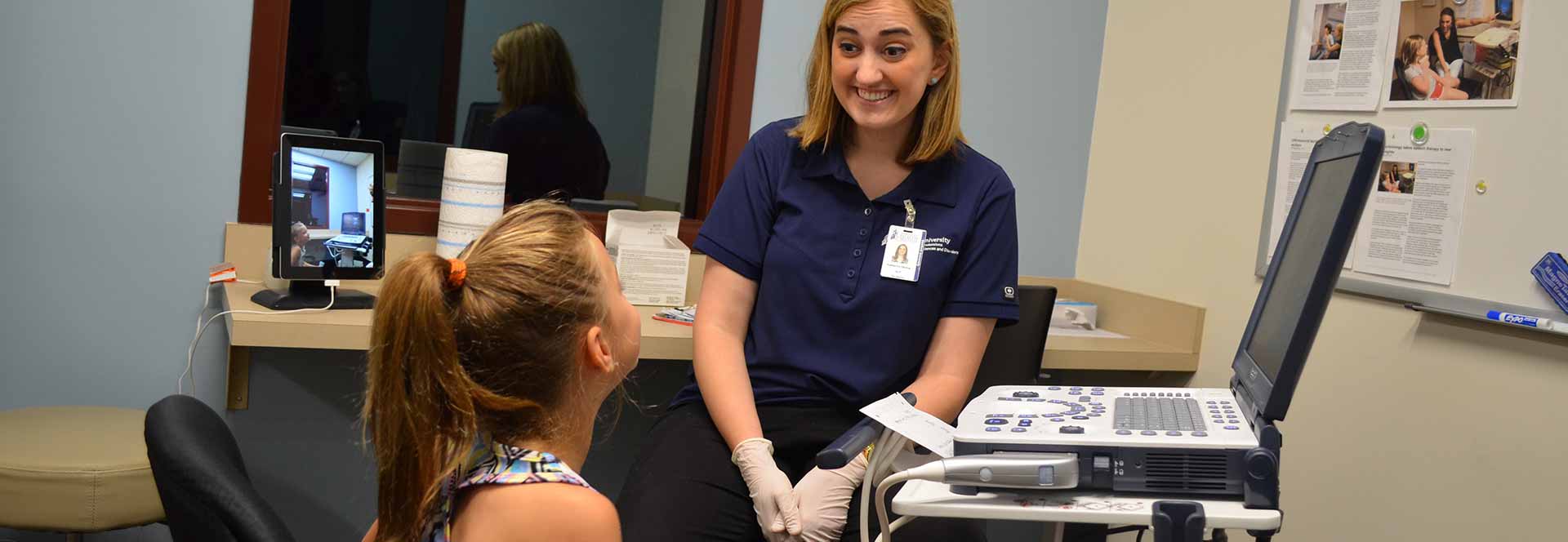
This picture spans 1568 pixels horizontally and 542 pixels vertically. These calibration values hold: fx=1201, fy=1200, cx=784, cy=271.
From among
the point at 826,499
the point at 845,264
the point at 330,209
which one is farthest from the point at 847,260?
the point at 330,209

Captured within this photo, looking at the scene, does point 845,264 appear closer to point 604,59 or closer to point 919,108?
point 919,108

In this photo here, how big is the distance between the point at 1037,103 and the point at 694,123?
0.88 metres

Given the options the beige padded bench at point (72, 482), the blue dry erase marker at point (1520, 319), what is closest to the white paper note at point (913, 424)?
the blue dry erase marker at point (1520, 319)

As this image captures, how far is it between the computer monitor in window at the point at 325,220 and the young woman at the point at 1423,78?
1938mm

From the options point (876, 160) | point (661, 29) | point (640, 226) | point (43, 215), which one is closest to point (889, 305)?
point (876, 160)

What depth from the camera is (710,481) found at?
1.77 meters

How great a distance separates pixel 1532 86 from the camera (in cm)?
197

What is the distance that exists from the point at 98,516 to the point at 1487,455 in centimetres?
229

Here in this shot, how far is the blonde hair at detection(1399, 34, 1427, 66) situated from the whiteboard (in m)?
0.07

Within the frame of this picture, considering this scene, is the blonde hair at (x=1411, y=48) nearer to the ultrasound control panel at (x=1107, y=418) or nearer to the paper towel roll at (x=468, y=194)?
the ultrasound control panel at (x=1107, y=418)

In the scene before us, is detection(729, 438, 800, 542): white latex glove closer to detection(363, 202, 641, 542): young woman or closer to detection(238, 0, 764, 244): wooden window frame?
detection(363, 202, 641, 542): young woman

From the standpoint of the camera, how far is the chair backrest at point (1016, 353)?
230cm

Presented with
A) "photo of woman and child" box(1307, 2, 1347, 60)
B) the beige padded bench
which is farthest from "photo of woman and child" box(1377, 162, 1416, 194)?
the beige padded bench

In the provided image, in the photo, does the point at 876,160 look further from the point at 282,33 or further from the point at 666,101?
the point at 282,33
